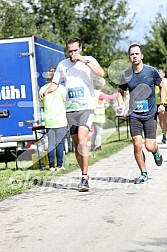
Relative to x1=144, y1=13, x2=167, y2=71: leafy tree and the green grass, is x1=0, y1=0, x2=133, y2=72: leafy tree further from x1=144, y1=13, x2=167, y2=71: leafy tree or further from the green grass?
the green grass

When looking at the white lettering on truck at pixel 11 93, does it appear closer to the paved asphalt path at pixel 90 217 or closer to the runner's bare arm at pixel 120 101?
the paved asphalt path at pixel 90 217

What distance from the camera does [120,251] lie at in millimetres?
5820

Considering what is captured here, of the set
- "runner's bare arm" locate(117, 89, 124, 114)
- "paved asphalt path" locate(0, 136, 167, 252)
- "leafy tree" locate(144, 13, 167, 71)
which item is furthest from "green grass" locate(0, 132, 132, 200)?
"leafy tree" locate(144, 13, 167, 71)

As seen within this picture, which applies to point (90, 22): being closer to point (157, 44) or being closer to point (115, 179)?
point (157, 44)

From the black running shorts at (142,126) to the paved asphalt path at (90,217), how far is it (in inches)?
29.3

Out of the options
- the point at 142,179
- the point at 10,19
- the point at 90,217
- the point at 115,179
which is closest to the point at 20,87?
the point at 115,179

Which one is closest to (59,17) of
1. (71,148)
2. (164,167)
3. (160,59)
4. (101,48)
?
(101,48)

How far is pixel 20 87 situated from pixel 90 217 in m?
8.77

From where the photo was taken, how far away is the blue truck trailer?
15805 mm

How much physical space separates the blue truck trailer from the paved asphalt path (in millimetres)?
4946

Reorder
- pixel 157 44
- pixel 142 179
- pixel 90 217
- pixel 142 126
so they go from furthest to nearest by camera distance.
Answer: pixel 157 44, pixel 142 126, pixel 142 179, pixel 90 217

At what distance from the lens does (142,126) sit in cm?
1042

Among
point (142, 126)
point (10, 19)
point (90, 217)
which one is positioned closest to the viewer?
point (90, 217)

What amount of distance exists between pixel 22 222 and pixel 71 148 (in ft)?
39.7
